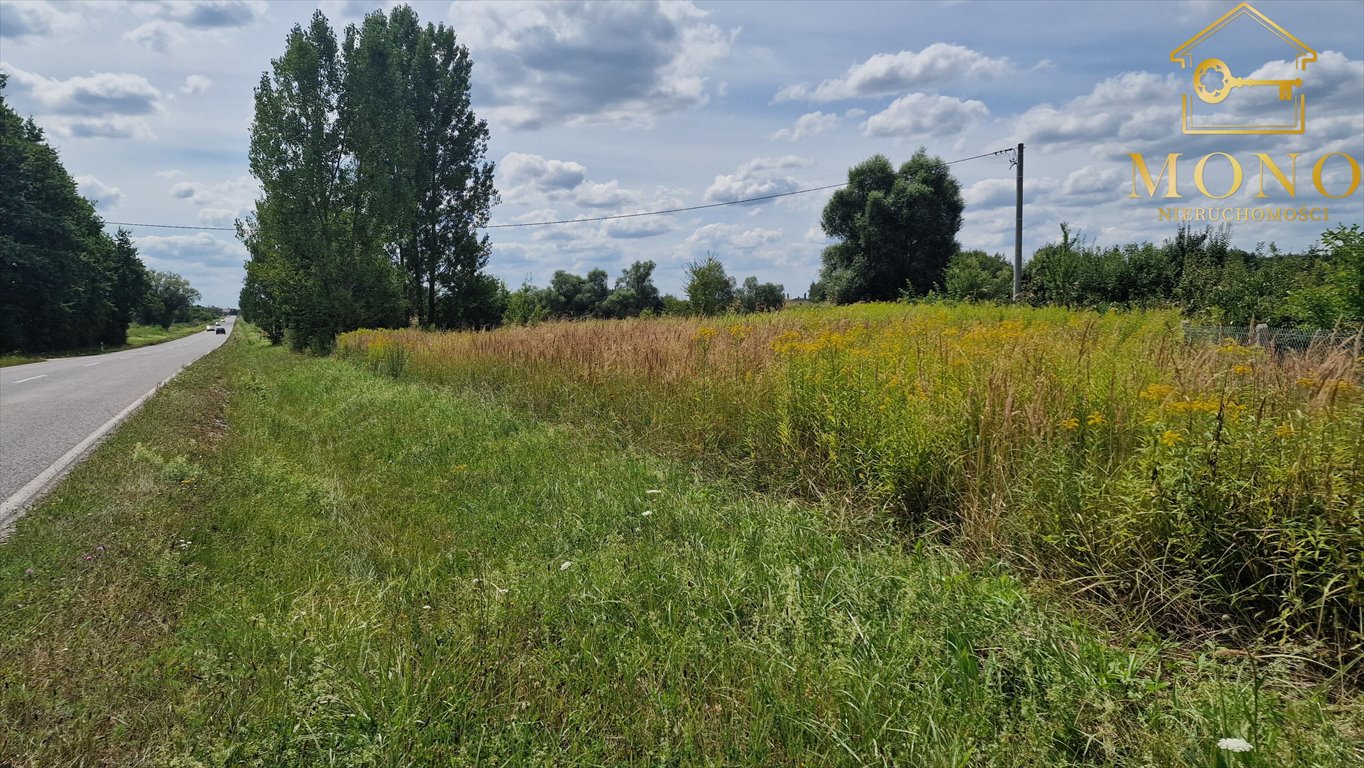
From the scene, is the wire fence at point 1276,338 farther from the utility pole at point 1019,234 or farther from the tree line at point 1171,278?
the utility pole at point 1019,234

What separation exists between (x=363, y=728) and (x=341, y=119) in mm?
32124

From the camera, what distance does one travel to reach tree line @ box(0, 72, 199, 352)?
31203 mm

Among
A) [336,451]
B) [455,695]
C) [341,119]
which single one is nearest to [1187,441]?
[455,695]

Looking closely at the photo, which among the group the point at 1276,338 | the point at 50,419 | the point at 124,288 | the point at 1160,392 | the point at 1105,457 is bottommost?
the point at 50,419

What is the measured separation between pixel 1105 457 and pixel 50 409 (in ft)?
46.0

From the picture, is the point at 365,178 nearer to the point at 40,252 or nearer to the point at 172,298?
the point at 40,252

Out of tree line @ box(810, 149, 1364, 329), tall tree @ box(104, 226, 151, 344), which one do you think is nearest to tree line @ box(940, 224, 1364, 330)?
tree line @ box(810, 149, 1364, 329)

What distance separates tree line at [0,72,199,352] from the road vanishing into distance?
19.5m

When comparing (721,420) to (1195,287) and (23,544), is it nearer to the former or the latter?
(23,544)

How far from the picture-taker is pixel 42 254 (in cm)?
3284

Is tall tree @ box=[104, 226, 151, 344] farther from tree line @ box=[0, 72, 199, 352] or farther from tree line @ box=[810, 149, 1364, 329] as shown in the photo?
tree line @ box=[810, 149, 1364, 329]

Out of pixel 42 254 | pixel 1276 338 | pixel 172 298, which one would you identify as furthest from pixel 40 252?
pixel 172 298

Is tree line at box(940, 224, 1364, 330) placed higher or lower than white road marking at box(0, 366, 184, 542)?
higher

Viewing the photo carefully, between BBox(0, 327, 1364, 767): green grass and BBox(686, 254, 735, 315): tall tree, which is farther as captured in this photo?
BBox(686, 254, 735, 315): tall tree
